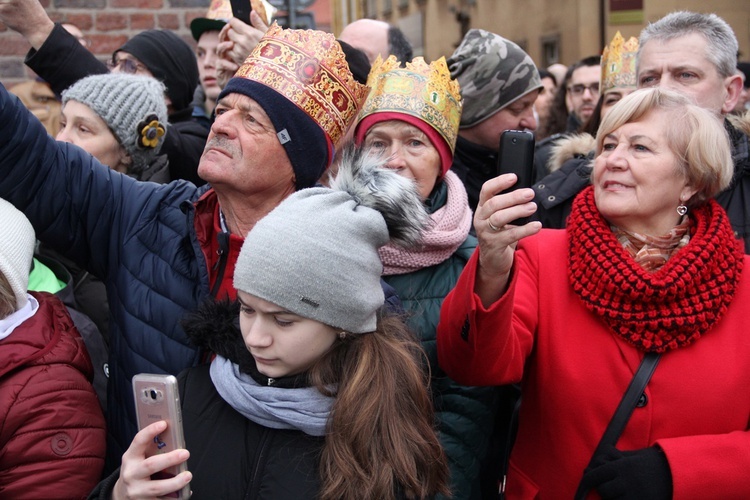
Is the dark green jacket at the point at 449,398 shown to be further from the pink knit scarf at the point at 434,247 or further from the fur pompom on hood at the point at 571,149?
the fur pompom on hood at the point at 571,149

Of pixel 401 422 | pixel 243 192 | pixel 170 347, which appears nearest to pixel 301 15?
pixel 243 192

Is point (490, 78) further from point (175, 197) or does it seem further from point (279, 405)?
point (279, 405)

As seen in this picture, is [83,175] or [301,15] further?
[301,15]

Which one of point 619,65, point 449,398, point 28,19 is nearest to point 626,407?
point 449,398

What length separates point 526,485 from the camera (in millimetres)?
2281

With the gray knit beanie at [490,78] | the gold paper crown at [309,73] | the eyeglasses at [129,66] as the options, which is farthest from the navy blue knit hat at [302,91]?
the eyeglasses at [129,66]

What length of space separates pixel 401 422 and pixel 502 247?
0.47m

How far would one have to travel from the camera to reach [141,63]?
13.2 ft

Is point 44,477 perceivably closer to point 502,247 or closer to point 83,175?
point 83,175

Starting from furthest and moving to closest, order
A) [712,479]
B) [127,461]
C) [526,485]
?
[526,485] → [712,479] → [127,461]

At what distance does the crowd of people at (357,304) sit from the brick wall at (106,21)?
5.77 ft

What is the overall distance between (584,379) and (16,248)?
1549mm

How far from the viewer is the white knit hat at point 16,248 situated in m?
2.09

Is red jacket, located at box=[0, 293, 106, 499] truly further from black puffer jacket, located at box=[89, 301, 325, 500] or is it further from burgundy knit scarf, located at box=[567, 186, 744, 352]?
burgundy knit scarf, located at box=[567, 186, 744, 352]
